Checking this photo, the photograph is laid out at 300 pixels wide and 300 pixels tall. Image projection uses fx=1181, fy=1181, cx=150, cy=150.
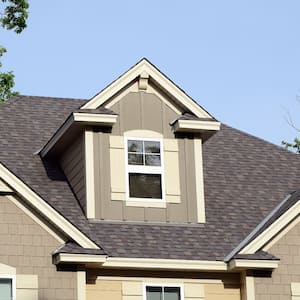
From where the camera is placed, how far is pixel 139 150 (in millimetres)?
24703

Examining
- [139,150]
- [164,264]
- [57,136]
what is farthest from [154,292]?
[57,136]

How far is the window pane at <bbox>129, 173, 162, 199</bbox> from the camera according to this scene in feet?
80.0

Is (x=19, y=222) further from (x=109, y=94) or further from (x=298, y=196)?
(x=298, y=196)

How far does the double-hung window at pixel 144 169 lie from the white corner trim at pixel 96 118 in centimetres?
62

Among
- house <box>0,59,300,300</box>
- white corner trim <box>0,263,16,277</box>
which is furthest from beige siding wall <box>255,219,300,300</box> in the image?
white corner trim <box>0,263,16,277</box>

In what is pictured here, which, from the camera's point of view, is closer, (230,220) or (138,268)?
(138,268)

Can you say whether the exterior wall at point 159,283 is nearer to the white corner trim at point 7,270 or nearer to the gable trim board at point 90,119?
the white corner trim at point 7,270

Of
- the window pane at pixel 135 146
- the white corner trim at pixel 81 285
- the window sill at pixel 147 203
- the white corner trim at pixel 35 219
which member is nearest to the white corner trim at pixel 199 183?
the window sill at pixel 147 203

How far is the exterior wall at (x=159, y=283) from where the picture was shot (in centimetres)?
2278

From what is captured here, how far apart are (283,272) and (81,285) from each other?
420cm

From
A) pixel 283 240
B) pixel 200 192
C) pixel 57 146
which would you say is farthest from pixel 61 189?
pixel 283 240

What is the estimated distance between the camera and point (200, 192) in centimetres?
2480

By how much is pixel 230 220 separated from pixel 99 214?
2982 mm

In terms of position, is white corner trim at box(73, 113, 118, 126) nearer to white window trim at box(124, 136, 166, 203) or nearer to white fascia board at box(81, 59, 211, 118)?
white window trim at box(124, 136, 166, 203)
